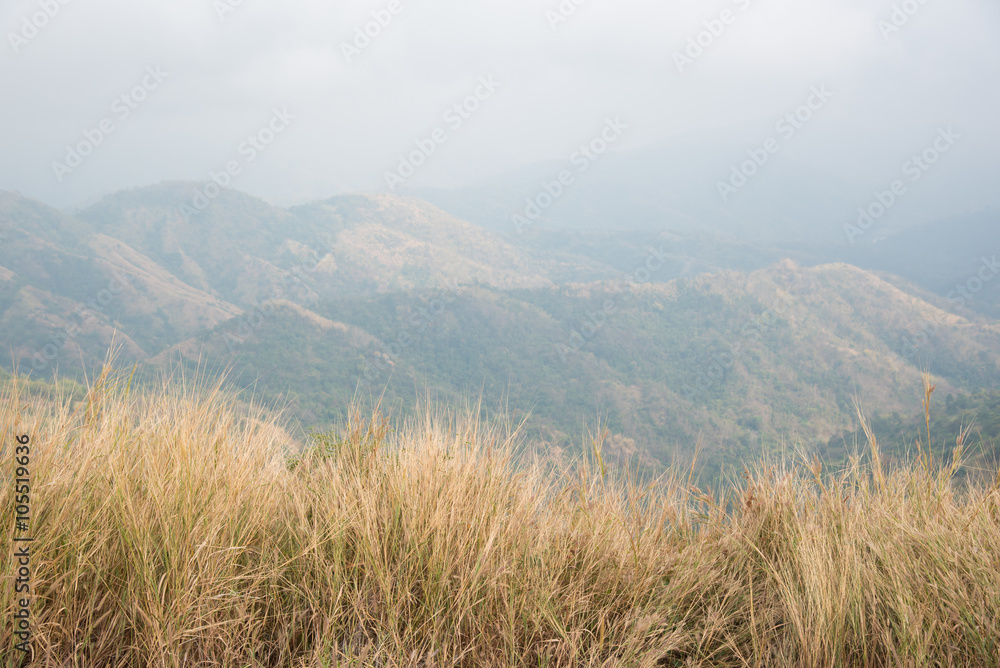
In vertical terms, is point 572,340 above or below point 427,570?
below

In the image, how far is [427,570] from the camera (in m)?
1.72

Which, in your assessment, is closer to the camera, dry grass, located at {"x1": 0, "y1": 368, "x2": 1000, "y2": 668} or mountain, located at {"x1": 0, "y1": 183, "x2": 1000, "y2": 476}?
dry grass, located at {"x1": 0, "y1": 368, "x2": 1000, "y2": 668}

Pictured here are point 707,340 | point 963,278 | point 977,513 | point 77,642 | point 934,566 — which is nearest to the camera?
point 77,642

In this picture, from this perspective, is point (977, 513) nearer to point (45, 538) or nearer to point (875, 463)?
point (875, 463)

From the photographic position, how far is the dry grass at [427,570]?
1.51 metres

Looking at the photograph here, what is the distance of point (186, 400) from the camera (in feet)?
8.09

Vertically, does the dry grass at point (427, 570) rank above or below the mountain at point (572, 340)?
above

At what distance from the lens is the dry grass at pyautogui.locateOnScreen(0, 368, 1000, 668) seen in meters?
1.51

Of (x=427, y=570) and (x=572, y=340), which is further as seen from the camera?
(x=572, y=340)

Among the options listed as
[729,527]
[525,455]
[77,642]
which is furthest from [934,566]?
[77,642]

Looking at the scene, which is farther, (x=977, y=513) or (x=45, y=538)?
(x=977, y=513)

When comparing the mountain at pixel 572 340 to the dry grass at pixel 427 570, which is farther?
the mountain at pixel 572 340

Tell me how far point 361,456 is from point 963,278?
25091 centimetres

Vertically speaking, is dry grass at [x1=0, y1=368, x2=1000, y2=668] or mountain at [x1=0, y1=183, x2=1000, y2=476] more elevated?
dry grass at [x1=0, y1=368, x2=1000, y2=668]
